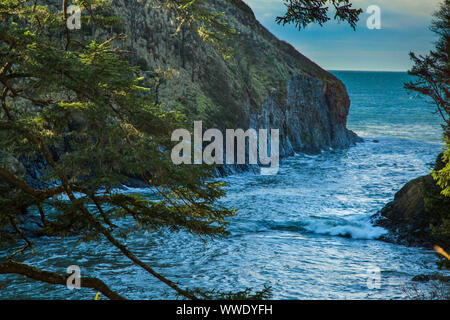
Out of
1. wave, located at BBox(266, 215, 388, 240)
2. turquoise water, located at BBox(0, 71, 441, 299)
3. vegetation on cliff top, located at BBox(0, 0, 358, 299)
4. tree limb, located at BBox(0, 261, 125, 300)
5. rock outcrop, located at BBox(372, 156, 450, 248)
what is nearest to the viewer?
vegetation on cliff top, located at BBox(0, 0, 358, 299)

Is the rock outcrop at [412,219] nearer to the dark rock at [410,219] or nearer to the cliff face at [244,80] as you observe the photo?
the dark rock at [410,219]

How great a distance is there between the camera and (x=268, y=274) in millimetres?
11586

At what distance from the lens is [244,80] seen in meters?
36.1

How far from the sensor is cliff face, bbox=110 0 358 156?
28.8 m

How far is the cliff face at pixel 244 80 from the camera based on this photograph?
2884 cm

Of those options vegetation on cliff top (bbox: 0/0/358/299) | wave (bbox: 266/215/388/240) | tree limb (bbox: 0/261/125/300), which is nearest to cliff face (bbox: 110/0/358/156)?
wave (bbox: 266/215/388/240)

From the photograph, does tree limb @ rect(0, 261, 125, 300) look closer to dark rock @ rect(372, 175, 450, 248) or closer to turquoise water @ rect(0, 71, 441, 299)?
turquoise water @ rect(0, 71, 441, 299)

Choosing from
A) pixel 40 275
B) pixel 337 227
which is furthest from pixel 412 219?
pixel 40 275

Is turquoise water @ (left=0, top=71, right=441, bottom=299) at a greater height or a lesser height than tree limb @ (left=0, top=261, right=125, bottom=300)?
lesser

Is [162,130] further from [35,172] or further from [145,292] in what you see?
[35,172]

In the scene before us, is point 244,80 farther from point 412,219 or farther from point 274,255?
point 274,255

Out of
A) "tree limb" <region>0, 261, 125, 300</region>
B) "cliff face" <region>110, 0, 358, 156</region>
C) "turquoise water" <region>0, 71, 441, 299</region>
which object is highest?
"cliff face" <region>110, 0, 358, 156</region>
